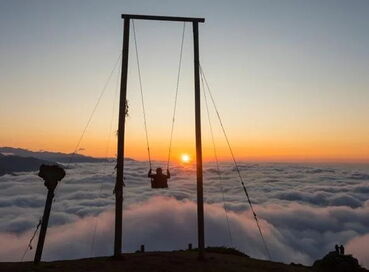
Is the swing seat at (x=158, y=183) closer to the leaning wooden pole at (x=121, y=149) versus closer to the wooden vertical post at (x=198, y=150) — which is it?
the leaning wooden pole at (x=121, y=149)

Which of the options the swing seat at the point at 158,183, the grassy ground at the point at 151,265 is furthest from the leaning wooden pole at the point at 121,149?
the swing seat at the point at 158,183

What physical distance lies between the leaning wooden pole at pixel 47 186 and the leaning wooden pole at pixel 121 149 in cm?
308

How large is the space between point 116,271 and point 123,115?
727 cm

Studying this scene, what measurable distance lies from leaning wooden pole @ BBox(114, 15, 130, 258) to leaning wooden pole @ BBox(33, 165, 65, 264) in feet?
10.1

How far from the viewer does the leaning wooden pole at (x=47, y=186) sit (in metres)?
19.2

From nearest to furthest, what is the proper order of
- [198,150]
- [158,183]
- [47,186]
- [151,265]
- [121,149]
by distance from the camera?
[151,265] < [121,149] < [47,186] < [198,150] < [158,183]

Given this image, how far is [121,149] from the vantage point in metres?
19.2

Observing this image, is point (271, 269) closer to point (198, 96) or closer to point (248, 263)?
point (248, 263)

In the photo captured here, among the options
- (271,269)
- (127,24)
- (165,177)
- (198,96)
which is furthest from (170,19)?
(271,269)

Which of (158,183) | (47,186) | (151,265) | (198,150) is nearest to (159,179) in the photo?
(158,183)

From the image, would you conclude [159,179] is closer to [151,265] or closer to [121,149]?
[121,149]

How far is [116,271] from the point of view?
1719 cm

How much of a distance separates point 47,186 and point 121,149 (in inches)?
164

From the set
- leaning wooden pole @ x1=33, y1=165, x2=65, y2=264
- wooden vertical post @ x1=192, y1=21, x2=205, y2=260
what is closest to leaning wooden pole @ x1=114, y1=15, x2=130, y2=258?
leaning wooden pole @ x1=33, y1=165, x2=65, y2=264
